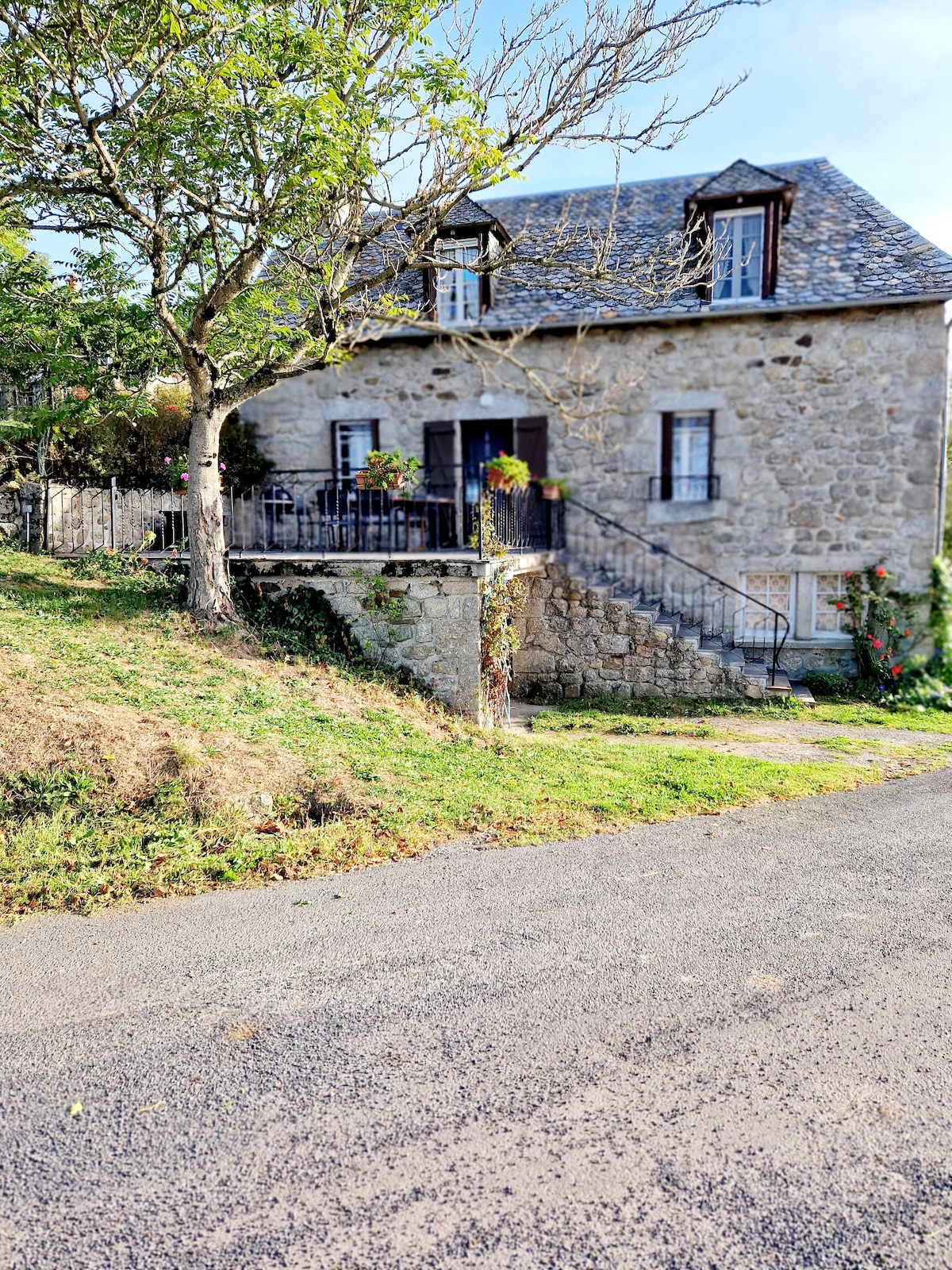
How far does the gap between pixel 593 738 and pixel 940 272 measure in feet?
26.3

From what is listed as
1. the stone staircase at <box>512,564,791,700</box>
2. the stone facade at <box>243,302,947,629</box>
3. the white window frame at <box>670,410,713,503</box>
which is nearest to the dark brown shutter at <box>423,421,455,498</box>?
the stone facade at <box>243,302,947,629</box>

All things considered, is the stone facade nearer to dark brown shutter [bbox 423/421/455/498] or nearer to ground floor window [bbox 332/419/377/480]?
dark brown shutter [bbox 423/421/455/498]

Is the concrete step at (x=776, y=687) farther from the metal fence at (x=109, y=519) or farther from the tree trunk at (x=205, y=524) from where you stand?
the metal fence at (x=109, y=519)

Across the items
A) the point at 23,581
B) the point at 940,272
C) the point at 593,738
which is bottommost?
the point at 593,738

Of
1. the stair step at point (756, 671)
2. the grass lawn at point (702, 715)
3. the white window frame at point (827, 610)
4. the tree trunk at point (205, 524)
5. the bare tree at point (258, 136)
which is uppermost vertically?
the bare tree at point (258, 136)

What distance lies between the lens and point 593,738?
9148mm

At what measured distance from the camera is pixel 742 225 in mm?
12430

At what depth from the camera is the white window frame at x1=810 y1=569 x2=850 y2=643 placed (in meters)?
12.4

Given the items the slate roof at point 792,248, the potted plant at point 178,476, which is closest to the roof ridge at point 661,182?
the slate roof at point 792,248

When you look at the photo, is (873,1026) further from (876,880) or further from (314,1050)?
(314,1050)

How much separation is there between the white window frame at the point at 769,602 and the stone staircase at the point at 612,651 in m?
0.58

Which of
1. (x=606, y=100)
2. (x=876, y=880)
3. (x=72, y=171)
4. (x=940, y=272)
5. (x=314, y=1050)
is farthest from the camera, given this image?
(x=940, y=272)

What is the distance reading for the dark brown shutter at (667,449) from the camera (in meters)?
12.8

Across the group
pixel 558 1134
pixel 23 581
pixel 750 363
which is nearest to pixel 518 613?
pixel 750 363
